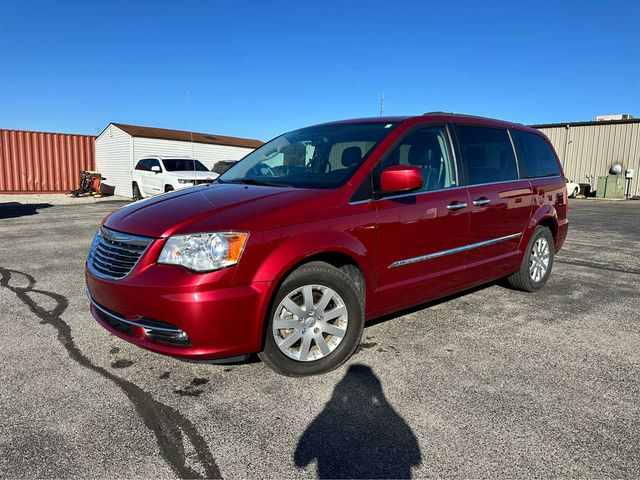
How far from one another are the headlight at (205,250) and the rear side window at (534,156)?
11.1ft

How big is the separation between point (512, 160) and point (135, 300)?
3.79 metres

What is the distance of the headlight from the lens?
2.58 meters

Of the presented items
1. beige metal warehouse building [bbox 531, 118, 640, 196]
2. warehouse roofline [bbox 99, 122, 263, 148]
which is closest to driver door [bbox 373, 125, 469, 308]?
warehouse roofline [bbox 99, 122, 263, 148]

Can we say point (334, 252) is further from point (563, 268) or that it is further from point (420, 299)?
point (563, 268)

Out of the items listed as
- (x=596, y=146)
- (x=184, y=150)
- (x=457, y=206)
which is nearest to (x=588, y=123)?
(x=596, y=146)

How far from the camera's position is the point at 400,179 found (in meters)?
3.11

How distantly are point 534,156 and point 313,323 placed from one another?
3459 millimetres

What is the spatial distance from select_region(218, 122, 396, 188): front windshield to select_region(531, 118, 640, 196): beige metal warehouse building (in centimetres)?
2680

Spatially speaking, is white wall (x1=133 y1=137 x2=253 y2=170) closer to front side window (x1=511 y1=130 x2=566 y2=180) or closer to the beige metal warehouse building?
front side window (x1=511 y1=130 x2=566 y2=180)

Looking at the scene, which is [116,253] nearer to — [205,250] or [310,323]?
[205,250]

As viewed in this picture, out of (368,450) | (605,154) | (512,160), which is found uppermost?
(605,154)

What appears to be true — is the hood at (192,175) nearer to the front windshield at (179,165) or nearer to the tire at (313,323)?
the front windshield at (179,165)

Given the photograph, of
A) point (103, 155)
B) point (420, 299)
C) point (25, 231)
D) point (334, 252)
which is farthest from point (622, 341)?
point (103, 155)

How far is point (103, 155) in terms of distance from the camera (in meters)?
24.3
